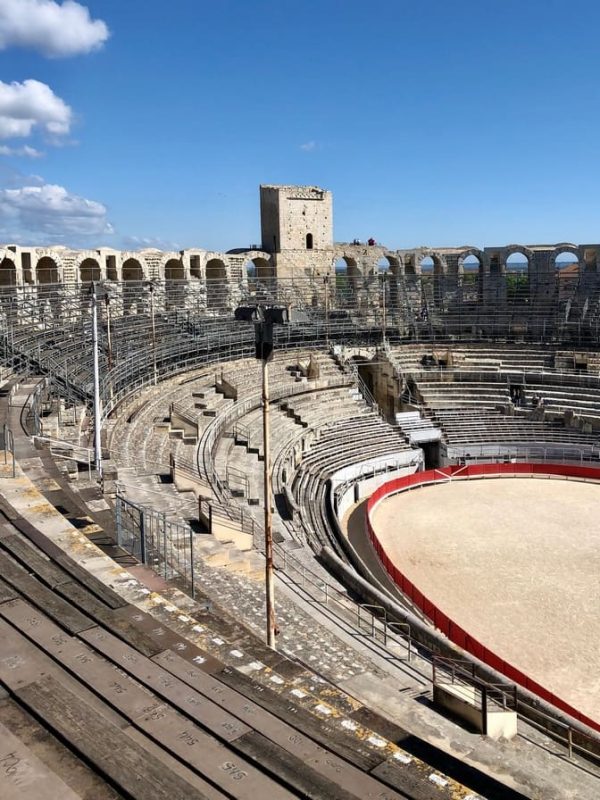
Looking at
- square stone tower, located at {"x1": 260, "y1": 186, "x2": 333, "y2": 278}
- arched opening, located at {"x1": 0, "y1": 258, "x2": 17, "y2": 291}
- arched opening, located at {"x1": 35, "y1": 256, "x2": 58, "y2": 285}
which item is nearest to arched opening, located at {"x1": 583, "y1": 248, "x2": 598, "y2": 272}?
square stone tower, located at {"x1": 260, "y1": 186, "x2": 333, "y2": 278}

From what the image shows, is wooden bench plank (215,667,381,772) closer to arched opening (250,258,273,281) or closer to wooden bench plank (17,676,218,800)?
wooden bench plank (17,676,218,800)

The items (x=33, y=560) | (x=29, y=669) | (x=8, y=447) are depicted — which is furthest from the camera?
(x=8, y=447)

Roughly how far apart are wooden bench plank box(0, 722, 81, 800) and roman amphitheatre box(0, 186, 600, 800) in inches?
0.7

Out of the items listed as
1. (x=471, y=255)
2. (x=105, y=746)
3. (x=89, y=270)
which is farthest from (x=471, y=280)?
(x=105, y=746)

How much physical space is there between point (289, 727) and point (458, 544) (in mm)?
13713

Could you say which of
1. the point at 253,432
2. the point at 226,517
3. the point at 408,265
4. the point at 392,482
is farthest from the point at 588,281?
the point at 226,517

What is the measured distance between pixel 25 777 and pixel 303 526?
41.6 ft

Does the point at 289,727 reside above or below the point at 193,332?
below

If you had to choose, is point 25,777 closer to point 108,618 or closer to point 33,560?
point 108,618

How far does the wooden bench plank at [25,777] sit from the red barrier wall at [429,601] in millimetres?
7390

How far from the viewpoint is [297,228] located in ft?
128

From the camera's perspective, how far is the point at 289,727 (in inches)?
200

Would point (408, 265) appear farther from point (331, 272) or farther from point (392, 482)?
point (392, 482)

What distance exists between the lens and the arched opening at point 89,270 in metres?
31.1
